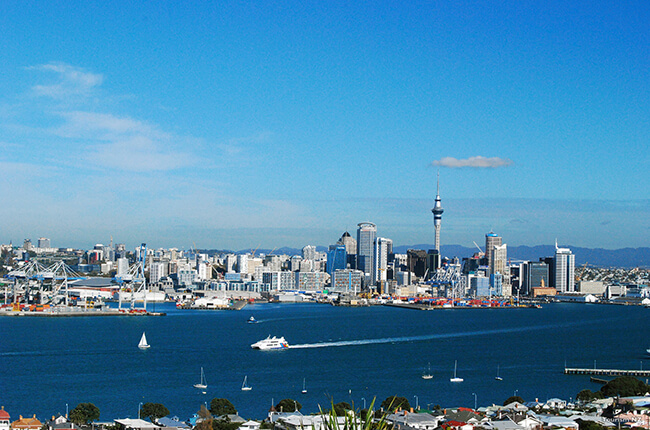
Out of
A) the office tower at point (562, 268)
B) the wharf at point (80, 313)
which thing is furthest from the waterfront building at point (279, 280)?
the office tower at point (562, 268)

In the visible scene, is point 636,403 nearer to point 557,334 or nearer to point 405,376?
point 405,376

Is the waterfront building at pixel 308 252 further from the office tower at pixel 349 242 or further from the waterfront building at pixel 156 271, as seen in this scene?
the waterfront building at pixel 156 271

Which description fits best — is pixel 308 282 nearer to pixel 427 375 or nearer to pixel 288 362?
pixel 288 362

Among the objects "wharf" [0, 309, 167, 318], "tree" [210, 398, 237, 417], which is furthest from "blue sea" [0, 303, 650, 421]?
"wharf" [0, 309, 167, 318]

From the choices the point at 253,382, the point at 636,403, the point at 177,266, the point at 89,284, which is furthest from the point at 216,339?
the point at 177,266

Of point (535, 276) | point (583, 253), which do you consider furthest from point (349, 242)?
point (583, 253)

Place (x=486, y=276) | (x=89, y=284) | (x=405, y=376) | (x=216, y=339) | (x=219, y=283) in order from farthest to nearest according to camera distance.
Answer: (x=486, y=276)
(x=219, y=283)
(x=89, y=284)
(x=216, y=339)
(x=405, y=376)
